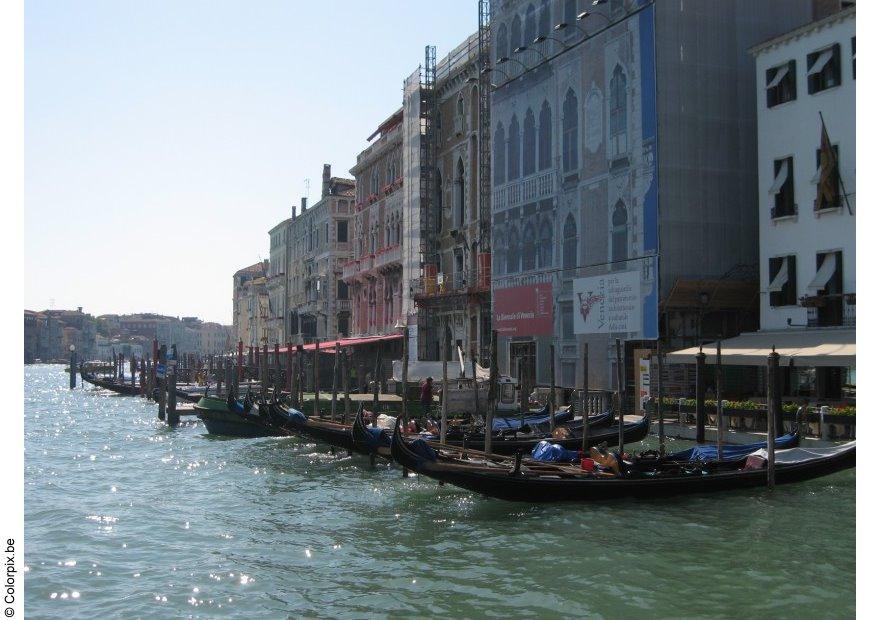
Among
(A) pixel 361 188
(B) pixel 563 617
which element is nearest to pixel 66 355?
(A) pixel 361 188

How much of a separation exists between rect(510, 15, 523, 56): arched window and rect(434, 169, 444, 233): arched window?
6.30m

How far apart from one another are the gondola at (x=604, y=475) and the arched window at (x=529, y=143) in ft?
48.3

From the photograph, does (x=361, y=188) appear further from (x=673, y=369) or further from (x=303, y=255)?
(x=673, y=369)

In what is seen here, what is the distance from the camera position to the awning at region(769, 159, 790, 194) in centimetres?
2095

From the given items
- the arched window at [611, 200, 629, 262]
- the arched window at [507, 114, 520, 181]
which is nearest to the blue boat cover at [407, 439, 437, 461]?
the arched window at [611, 200, 629, 262]

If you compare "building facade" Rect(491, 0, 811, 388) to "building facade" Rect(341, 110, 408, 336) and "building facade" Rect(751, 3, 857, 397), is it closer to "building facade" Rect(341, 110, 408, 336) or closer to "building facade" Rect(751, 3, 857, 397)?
"building facade" Rect(751, 3, 857, 397)

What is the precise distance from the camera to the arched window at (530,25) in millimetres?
28250

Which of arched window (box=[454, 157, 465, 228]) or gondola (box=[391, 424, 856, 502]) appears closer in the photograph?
gondola (box=[391, 424, 856, 502])

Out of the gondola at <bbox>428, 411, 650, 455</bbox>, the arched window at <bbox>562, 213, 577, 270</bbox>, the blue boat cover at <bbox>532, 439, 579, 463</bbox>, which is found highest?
the arched window at <bbox>562, 213, 577, 270</bbox>

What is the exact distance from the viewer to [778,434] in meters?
16.8

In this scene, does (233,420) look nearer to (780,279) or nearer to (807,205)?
(780,279)

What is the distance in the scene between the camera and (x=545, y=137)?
2742 cm

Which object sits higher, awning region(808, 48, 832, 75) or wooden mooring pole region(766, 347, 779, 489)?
awning region(808, 48, 832, 75)

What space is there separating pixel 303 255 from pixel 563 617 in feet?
154
